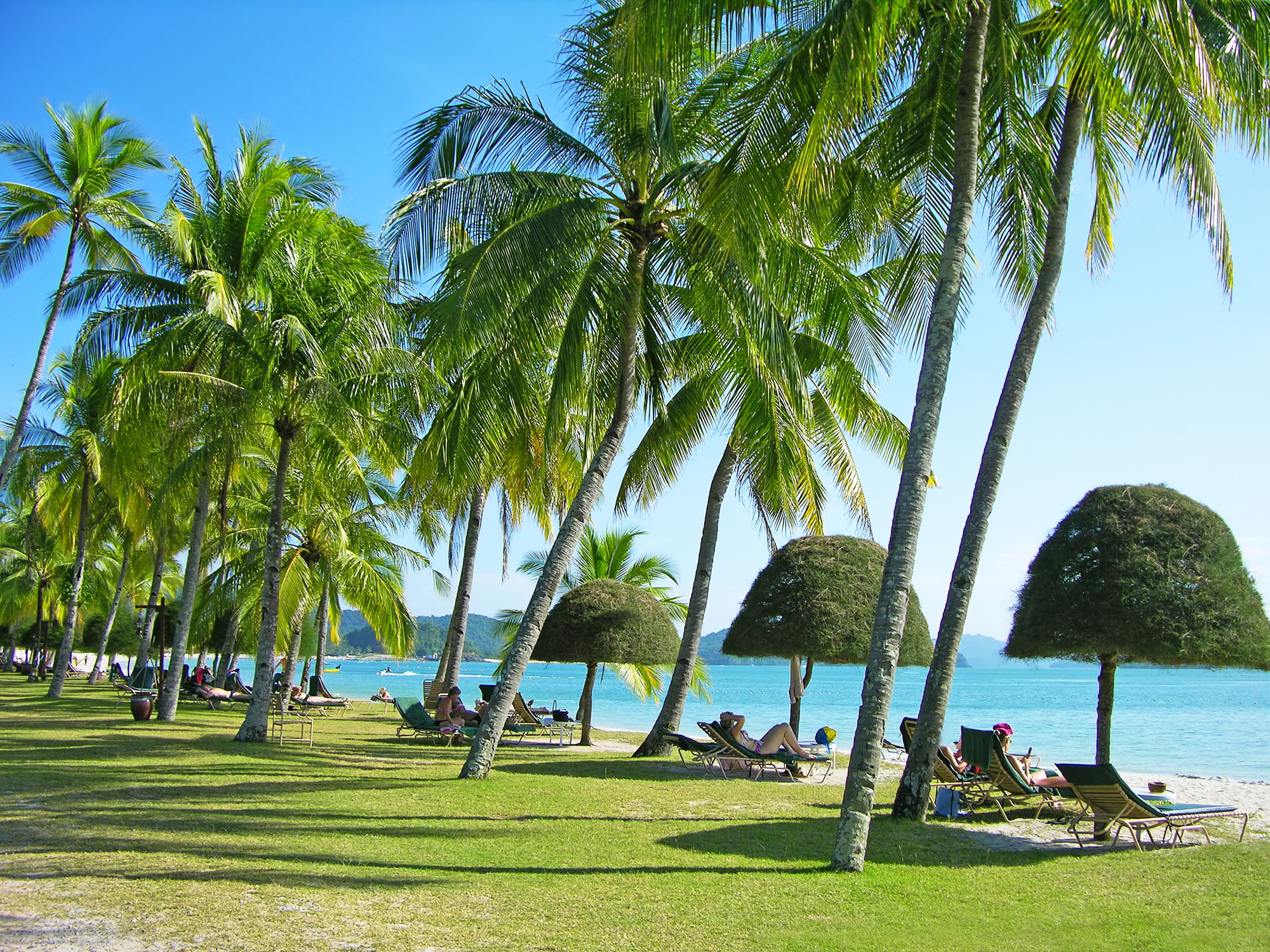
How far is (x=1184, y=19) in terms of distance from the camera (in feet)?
25.6

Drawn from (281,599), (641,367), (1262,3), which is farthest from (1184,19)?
(281,599)

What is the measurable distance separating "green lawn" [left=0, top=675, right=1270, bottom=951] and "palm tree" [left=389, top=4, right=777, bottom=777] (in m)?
2.91

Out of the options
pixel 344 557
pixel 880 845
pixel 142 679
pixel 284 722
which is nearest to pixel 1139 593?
pixel 880 845

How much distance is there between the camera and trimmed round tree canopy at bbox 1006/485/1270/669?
364 inches

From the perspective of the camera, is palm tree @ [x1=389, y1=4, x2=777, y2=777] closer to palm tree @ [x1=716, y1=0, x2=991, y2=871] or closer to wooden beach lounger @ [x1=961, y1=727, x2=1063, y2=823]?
palm tree @ [x1=716, y1=0, x2=991, y2=871]

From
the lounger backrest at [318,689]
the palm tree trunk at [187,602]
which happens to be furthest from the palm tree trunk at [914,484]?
the lounger backrest at [318,689]

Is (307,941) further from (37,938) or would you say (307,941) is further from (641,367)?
(641,367)

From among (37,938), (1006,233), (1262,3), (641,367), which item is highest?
(1262,3)

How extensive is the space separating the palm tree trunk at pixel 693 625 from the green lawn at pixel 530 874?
4.41 m

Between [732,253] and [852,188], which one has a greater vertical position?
[852,188]

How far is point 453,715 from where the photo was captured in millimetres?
17188

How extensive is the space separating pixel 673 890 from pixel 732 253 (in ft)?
21.6

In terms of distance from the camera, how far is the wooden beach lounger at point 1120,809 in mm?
8133

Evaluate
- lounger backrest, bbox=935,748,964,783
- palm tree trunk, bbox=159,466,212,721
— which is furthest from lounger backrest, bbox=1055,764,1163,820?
palm tree trunk, bbox=159,466,212,721
